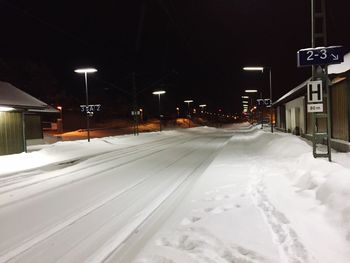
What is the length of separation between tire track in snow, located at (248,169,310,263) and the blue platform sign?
4766 mm

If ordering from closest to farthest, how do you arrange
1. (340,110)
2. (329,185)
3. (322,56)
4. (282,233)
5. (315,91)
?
(282,233), (329,185), (322,56), (315,91), (340,110)

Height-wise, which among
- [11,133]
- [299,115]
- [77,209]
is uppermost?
[299,115]

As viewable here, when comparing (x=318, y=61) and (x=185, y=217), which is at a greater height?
(x=318, y=61)

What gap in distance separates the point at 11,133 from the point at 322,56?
1931cm

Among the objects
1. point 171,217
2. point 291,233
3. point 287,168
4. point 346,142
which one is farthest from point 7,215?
point 346,142

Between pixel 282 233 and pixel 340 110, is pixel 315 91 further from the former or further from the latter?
pixel 340 110

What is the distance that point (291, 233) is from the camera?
6023 mm

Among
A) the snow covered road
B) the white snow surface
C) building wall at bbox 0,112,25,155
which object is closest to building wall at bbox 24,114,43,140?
building wall at bbox 0,112,25,155

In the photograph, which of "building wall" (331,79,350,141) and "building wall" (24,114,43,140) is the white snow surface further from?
"building wall" (24,114,43,140)

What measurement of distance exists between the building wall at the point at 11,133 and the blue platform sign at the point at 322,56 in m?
18.4

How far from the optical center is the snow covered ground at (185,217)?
18.2 feet

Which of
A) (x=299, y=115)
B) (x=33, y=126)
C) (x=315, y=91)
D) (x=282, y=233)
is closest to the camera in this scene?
(x=282, y=233)

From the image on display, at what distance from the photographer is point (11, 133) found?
24016 mm

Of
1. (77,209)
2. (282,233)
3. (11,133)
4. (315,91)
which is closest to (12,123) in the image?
(11,133)
